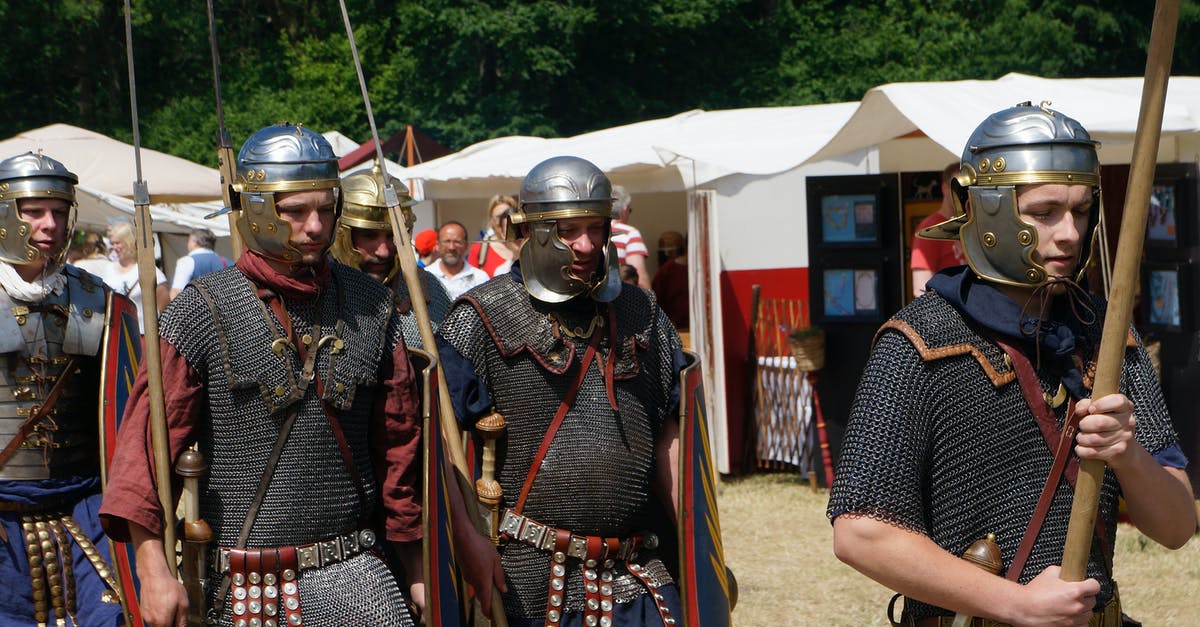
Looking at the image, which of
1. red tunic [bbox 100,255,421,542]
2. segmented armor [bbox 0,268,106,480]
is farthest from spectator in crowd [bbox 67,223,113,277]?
red tunic [bbox 100,255,421,542]

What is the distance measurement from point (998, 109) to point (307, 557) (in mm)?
4900

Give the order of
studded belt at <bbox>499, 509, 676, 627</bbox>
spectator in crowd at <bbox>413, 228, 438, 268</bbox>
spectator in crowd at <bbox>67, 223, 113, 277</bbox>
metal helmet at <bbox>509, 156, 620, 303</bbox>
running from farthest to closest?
spectator in crowd at <bbox>67, 223, 113, 277</bbox>, spectator in crowd at <bbox>413, 228, 438, 268</bbox>, metal helmet at <bbox>509, 156, 620, 303</bbox>, studded belt at <bbox>499, 509, 676, 627</bbox>

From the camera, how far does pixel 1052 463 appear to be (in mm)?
2395

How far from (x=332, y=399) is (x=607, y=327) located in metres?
0.93

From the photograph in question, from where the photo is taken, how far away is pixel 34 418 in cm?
430

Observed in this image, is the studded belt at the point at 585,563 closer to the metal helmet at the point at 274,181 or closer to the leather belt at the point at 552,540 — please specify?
the leather belt at the point at 552,540

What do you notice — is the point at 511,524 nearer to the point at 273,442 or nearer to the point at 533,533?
the point at 533,533

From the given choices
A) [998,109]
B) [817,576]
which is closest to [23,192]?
[817,576]

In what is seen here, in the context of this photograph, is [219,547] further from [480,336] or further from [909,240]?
[909,240]

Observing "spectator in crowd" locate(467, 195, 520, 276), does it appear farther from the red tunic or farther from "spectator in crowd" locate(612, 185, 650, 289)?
the red tunic

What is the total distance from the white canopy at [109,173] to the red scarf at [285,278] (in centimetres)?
799

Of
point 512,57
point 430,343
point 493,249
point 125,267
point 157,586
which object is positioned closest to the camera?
point 157,586

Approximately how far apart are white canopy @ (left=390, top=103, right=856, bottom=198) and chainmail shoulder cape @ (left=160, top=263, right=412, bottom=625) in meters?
4.90

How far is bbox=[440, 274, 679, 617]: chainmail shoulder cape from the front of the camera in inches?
146
